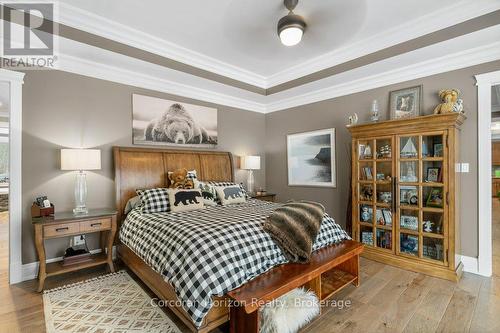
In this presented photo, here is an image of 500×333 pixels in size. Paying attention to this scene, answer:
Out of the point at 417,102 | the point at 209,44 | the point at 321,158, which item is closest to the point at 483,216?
the point at 417,102

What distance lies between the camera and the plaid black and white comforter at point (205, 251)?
163 cm

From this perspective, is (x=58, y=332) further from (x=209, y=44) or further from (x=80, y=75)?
(x=209, y=44)

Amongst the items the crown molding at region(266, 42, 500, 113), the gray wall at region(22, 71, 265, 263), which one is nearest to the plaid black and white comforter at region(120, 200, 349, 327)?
the gray wall at region(22, 71, 265, 263)

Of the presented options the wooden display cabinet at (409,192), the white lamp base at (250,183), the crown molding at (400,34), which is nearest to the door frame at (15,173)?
the white lamp base at (250,183)

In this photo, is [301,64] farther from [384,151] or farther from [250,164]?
[250,164]

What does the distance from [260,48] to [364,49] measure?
1262 millimetres

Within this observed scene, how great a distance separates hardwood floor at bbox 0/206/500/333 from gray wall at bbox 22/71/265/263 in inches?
24.9

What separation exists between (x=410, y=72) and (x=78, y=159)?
4.19 meters

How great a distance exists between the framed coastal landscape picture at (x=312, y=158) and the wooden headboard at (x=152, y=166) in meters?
1.31

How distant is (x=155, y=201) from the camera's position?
294 cm

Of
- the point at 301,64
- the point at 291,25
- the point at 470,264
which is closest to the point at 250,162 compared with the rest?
the point at 301,64

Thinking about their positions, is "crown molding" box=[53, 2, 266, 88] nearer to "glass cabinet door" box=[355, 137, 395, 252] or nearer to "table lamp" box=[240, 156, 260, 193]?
"table lamp" box=[240, 156, 260, 193]

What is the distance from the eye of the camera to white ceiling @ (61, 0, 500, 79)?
230cm

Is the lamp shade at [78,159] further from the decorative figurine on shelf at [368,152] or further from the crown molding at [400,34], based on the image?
the decorative figurine on shelf at [368,152]
